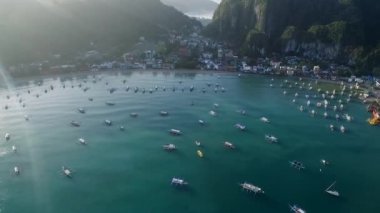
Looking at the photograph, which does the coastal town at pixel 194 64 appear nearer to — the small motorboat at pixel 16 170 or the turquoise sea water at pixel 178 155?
the turquoise sea water at pixel 178 155

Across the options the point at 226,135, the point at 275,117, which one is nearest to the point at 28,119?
the point at 226,135

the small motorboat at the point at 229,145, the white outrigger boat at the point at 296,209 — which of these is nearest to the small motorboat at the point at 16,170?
the small motorboat at the point at 229,145

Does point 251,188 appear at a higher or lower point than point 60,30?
lower

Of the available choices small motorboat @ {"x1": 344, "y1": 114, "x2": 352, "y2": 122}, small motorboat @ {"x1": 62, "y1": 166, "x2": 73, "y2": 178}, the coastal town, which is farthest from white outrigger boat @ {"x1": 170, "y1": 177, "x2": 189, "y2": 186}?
the coastal town

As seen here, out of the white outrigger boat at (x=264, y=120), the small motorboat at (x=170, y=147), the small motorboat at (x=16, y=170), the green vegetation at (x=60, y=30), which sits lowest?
the small motorboat at (x=16, y=170)

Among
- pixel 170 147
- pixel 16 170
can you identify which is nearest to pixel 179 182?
pixel 170 147

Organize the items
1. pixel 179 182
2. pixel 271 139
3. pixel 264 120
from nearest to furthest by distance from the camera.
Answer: pixel 179 182 < pixel 271 139 < pixel 264 120

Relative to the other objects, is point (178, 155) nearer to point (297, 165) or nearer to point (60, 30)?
point (297, 165)

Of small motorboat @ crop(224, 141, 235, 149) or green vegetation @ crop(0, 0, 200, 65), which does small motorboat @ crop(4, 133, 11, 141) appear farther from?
green vegetation @ crop(0, 0, 200, 65)

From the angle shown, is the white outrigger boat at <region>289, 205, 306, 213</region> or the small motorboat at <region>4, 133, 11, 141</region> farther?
the small motorboat at <region>4, 133, 11, 141</region>
